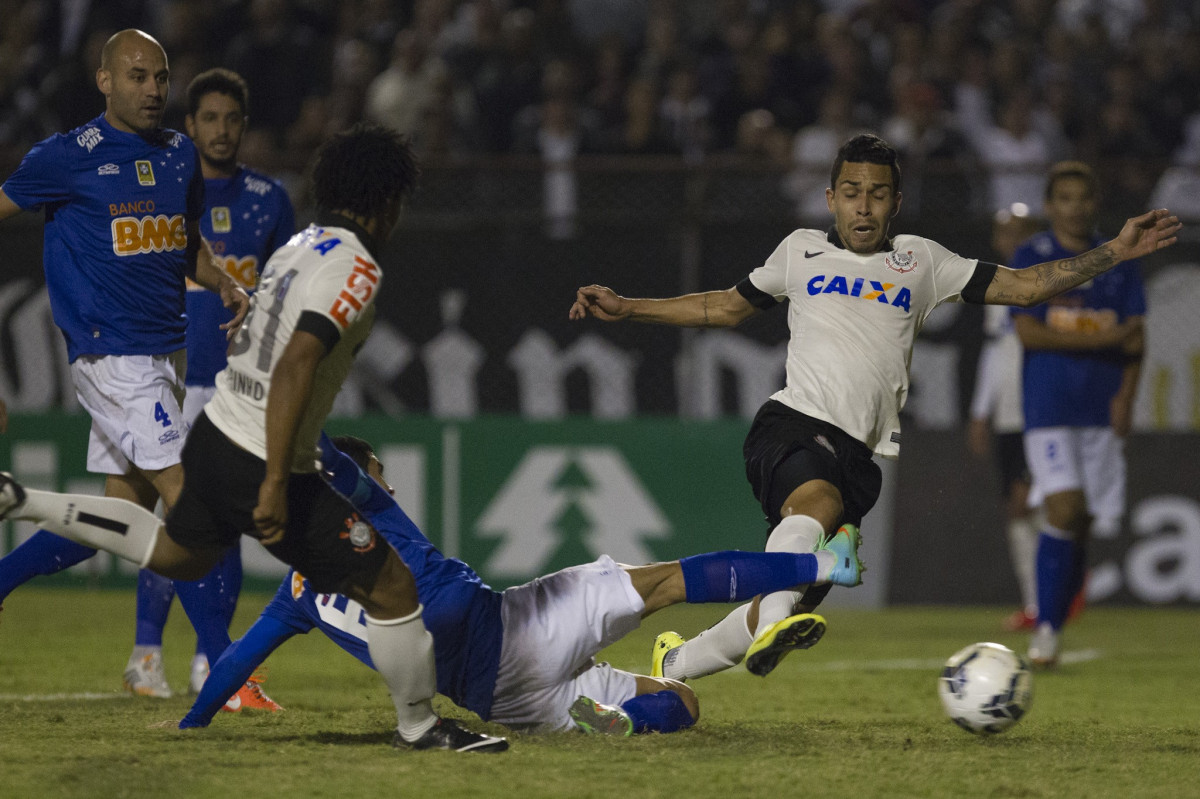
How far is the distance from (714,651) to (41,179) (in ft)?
10.4

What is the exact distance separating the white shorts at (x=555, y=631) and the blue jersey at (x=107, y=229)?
6.81ft

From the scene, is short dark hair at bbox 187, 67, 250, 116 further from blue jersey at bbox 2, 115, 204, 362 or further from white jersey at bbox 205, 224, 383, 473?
white jersey at bbox 205, 224, 383, 473

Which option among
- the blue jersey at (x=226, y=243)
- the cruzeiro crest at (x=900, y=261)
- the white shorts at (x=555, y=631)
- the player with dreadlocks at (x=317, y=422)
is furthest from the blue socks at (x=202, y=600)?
the cruzeiro crest at (x=900, y=261)

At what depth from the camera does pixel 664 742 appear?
5086 millimetres

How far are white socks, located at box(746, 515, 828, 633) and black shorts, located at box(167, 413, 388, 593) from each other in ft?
4.70

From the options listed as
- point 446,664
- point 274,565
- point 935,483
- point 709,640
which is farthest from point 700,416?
point 446,664

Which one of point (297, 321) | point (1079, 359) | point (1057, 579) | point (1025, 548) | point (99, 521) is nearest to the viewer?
point (297, 321)

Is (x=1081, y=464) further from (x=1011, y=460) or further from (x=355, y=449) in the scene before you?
(x=355, y=449)

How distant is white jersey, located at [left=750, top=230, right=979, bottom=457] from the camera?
18.5ft

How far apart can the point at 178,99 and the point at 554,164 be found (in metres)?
3.58

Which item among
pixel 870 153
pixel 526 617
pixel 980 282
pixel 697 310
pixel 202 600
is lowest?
pixel 202 600

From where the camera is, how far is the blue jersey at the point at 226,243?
707 centimetres

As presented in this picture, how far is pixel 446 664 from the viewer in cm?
501

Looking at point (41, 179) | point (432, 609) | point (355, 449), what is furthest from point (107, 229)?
point (432, 609)
